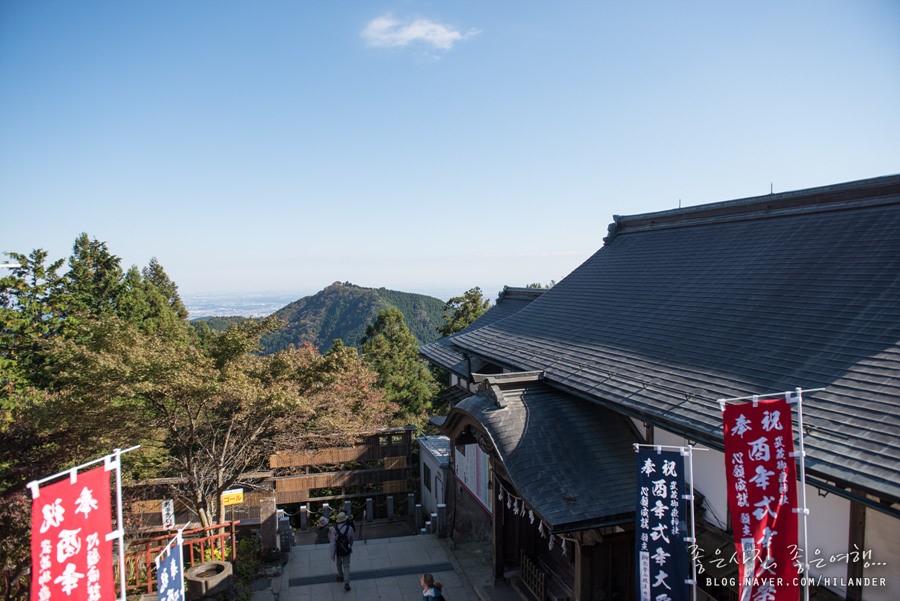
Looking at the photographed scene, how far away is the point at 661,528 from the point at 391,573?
29.3 feet

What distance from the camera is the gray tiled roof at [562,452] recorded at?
8.83 meters

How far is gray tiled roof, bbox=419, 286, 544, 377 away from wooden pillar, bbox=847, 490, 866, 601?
10222 mm

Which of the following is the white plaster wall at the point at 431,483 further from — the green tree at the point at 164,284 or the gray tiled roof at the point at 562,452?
the green tree at the point at 164,284

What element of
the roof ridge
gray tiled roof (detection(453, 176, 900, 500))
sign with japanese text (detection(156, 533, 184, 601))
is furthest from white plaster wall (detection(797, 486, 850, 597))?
sign with japanese text (detection(156, 533, 184, 601))

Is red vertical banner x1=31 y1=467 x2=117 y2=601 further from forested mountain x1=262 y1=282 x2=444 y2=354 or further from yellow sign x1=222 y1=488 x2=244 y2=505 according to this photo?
forested mountain x1=262 y1=282 x2=444 y2=354

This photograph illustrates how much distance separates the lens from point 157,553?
12.6m

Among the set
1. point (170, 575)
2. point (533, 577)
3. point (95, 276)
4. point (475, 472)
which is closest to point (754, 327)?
point (533, 577)

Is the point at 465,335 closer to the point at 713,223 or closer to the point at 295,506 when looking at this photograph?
the point at 713,223

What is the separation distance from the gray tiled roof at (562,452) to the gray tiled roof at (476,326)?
4933 mm

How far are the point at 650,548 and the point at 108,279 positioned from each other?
32.8 metres

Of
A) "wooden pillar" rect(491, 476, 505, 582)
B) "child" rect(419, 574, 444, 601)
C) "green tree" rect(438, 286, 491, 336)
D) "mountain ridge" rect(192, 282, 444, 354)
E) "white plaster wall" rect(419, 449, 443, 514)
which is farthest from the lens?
"mountain ridge" rect(192, 282, 444, 354)

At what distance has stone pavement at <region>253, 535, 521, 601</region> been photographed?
12.8 metres

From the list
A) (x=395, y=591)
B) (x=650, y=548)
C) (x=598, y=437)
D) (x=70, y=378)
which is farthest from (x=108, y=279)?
(x=650, y=548)

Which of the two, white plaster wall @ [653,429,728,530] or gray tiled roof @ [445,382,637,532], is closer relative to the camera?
white plaster wall @ [653,429,728,530]
